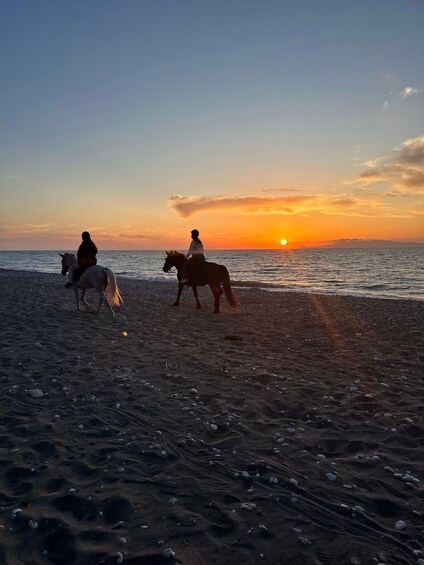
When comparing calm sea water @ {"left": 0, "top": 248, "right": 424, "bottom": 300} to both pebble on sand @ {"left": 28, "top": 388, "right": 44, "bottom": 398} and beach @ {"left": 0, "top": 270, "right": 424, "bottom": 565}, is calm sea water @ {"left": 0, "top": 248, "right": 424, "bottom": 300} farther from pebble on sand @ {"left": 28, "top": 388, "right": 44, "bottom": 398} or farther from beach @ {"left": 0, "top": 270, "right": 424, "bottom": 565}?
pebble on sand @ {"left": 28, "top": 388, "right": 44, "bottom": 398}

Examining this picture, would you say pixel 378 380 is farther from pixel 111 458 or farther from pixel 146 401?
pixel 111 458

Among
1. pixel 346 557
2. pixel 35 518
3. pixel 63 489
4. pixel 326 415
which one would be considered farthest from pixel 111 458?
pixel 326 415

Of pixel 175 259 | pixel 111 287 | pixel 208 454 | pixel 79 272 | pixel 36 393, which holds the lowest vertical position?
pixel 208 454

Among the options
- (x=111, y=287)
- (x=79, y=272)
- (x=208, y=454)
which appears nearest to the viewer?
(x=208, y=454)

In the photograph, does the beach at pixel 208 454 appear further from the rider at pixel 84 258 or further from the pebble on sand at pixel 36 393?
the rider at pixel 84 258

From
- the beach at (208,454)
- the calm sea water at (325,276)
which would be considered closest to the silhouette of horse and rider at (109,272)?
the beach at (208,454)

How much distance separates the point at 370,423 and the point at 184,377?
4.29 meters

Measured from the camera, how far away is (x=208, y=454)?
18.9ft

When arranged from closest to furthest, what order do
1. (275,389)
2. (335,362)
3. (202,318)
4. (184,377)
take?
(275,389) → (184,377) → (335,362) → (202,318)

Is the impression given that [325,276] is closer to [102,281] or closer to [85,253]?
[85,253]

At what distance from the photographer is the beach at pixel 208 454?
4.00 meters

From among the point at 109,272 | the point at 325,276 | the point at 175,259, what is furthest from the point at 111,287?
the point at 325,276

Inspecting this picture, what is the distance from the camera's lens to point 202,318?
18359 millimetres

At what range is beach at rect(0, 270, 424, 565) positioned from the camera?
400 cm
